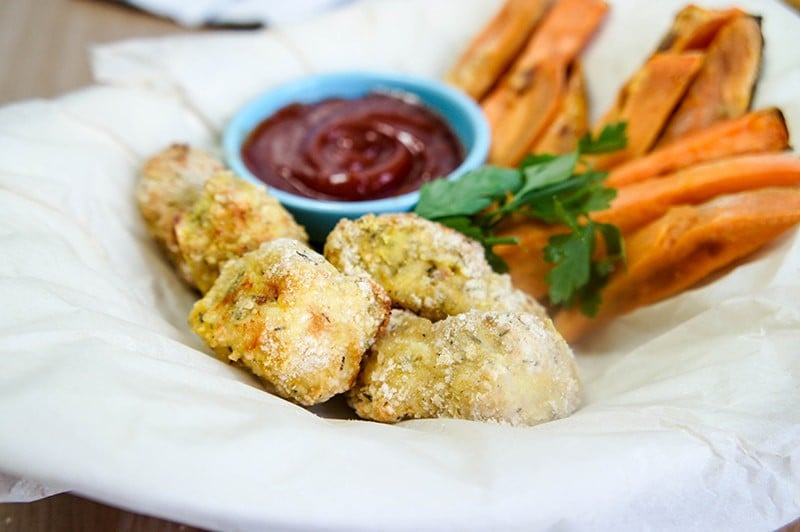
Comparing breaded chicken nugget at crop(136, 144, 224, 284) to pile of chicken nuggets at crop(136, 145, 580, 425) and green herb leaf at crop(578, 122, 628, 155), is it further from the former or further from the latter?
green herb leaf at crop(578, 122, 628, 155)

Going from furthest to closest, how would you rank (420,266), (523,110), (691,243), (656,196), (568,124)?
(523,110)
(568,124)
(656,196)
(691,243)
(420,266)

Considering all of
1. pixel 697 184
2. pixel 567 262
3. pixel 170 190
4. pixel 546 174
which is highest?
pixel 697 184

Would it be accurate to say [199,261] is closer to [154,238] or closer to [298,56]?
[154,238]

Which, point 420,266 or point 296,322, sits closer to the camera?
point 296,322

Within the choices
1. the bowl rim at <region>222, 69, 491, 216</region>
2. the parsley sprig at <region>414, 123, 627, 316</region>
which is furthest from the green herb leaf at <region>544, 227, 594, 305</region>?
the bowl rim at <region>222, 69, 491, 216</region>

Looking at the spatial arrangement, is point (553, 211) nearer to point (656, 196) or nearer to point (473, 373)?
point (656, 196)

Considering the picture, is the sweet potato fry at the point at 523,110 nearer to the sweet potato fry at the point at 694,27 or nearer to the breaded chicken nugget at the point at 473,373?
the sweet potato fry at the point at 694,27

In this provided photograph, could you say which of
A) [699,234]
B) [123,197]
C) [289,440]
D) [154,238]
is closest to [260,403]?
[289,440]

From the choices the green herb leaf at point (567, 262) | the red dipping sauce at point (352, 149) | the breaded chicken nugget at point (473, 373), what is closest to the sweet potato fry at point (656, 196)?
the green herb leaf at point (567, 262)

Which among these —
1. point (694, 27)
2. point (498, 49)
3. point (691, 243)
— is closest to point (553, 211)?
point (691, 243)
